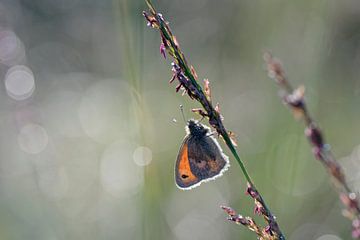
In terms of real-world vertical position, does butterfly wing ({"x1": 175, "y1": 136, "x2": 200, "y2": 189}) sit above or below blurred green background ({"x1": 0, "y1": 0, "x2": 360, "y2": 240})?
below

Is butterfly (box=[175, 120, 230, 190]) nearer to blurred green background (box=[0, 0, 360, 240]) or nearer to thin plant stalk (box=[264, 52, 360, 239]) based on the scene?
blurred green background (box=[0, 0, 360, 240])

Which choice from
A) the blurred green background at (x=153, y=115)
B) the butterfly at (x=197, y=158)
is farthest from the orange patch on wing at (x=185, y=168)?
the blurred green background at (x=153, y=115)

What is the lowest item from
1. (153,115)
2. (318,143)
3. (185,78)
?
(318,143)

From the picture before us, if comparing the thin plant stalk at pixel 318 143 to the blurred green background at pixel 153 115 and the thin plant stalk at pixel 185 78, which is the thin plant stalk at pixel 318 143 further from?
the blurred green background at pixel 153 115

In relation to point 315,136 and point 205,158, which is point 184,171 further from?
point 315,136

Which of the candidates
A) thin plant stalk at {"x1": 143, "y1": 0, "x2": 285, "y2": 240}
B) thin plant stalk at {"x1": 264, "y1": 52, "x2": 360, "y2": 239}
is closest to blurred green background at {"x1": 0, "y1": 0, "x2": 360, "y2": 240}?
thin plant stalk at {"x1": 143, "y1": 0, "x2": 285, "y2": 240}

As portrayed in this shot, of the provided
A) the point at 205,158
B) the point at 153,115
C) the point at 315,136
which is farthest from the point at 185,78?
the point at 153,115

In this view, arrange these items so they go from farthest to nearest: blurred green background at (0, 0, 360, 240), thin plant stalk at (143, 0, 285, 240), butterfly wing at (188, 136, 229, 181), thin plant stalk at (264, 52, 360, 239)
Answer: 1. blurred green background at (0, 0, 360, 240)
2. butterfly wing at (188, 136, 229, 181)
3. thin plant stalk at (143, 0, 285, 240)
4. thin plant stalk at (264, 52, 360, 239)
